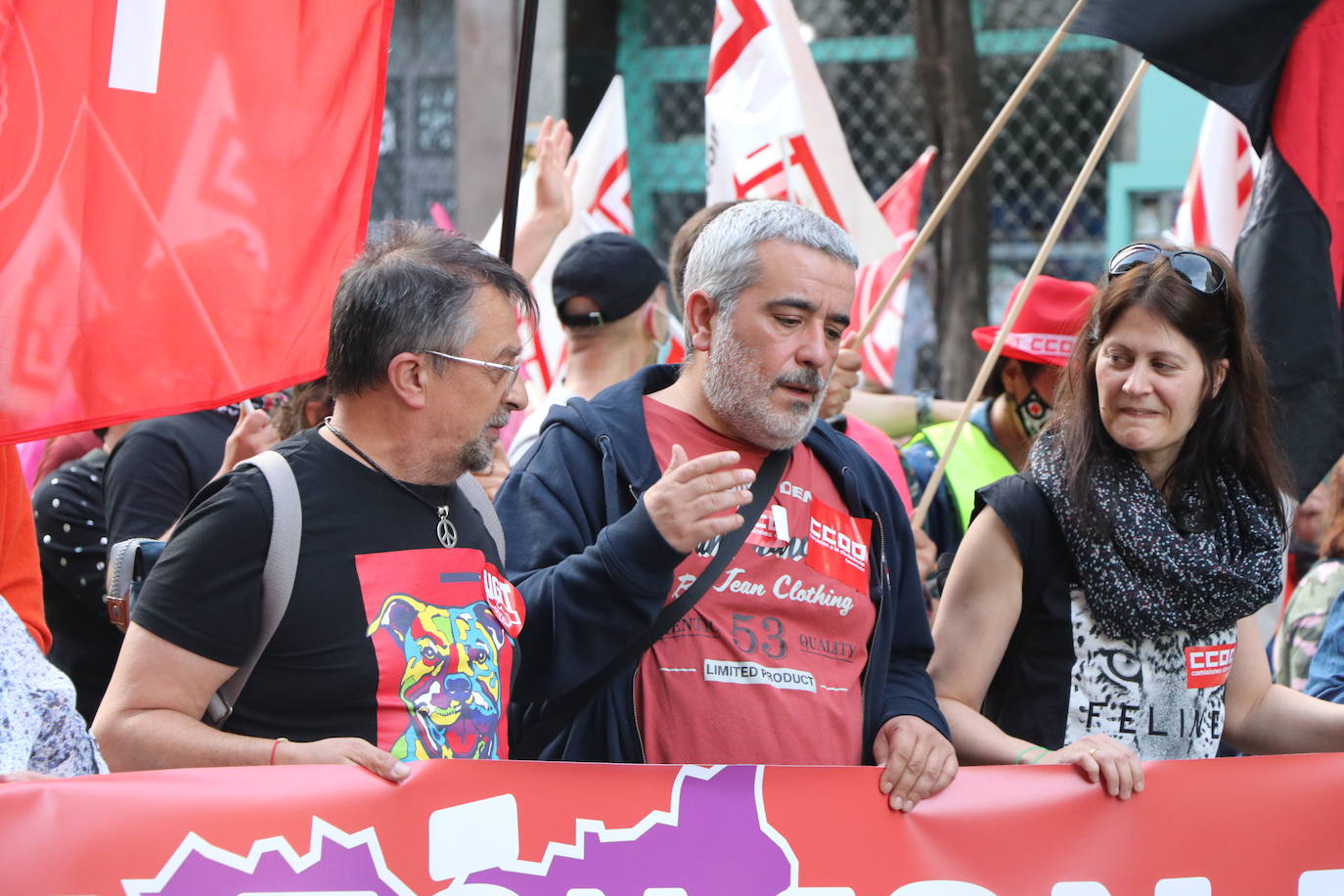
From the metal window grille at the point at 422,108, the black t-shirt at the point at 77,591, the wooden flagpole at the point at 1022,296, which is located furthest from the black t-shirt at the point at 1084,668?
the metal window grille at the point at 422,108

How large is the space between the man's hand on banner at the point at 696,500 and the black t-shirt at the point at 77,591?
2.02m

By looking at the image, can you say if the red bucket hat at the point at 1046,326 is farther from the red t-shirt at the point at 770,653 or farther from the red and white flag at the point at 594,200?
the red and white flag at the point at 594,200

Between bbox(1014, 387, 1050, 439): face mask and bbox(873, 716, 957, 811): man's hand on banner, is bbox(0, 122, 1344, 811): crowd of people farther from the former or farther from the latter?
bbox(1014, 387, 1050, 439): face mask

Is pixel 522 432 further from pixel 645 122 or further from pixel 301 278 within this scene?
pixel 645 122

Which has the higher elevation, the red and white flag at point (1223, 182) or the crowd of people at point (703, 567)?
the red and white flag at point (1223, 182)

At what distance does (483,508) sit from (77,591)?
1739 millimetres

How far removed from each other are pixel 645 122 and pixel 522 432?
6.13m

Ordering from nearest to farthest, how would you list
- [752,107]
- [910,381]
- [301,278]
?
[301,278]
[752,107]
[910,381]

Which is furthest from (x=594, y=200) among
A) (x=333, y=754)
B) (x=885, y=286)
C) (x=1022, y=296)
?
(x=333, y=754)

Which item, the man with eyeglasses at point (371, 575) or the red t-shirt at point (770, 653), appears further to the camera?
the red t-shirt at point (770, 653)

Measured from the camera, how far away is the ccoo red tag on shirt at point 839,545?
2.88m

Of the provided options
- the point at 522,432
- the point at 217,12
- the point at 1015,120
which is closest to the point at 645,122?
the point at 1015,120

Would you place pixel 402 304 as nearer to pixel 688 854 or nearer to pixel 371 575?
pixel 371 575

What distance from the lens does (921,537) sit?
421 cm
